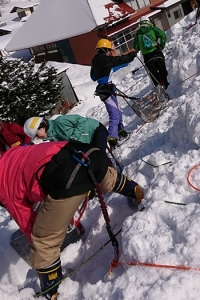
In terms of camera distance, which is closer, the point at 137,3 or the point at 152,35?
the point at 152,35

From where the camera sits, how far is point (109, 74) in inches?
249

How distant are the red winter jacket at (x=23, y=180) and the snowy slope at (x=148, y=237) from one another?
2.57ft

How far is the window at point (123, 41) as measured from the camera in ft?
88.5

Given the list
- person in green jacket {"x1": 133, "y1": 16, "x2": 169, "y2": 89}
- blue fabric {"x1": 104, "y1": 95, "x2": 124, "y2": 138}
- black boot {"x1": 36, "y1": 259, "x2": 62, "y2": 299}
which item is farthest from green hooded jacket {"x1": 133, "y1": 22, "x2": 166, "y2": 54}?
black boot {"x1": 36, "y1": 259, "x2": 62, "y2": 299}

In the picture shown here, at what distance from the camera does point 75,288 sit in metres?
3.37

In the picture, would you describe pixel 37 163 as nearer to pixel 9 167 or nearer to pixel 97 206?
pixel 9 167

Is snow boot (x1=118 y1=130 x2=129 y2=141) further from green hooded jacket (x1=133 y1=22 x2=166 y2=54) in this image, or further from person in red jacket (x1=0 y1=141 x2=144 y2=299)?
person in red jacket (x1=0 y1=141 x2=144 y2=299)

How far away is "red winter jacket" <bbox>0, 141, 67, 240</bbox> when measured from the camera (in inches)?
119

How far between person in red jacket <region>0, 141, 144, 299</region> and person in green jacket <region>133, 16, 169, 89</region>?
4718mm

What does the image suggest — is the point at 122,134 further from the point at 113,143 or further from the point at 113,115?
the point at 113,115

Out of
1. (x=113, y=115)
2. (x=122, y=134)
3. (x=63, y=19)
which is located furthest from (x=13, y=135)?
(x=63, y=19)

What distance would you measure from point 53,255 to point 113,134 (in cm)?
354

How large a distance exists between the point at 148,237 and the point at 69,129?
1.88 metres

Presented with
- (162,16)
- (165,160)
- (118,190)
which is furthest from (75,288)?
(162,16)
